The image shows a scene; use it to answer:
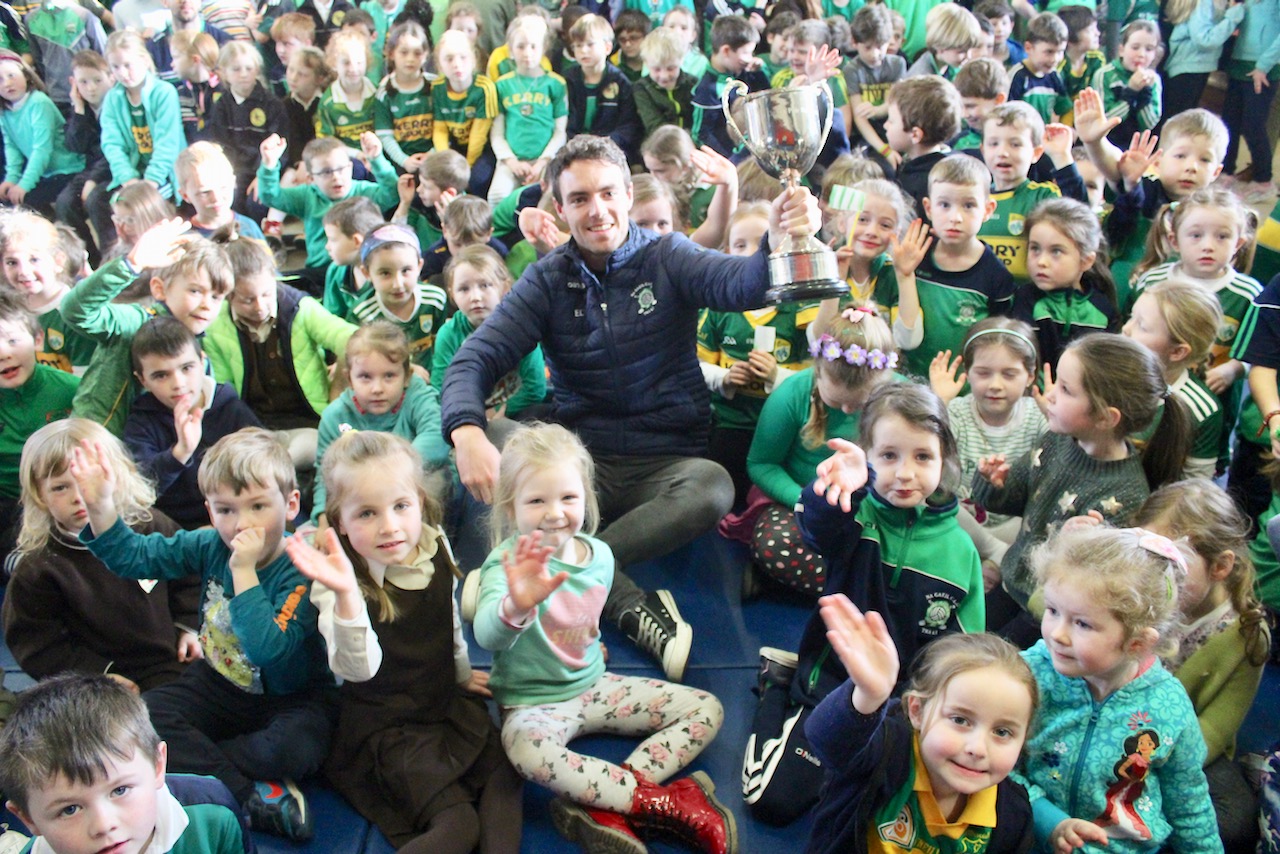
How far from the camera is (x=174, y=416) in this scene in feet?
11.3

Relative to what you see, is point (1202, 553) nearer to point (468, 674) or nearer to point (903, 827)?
point (903, 827)

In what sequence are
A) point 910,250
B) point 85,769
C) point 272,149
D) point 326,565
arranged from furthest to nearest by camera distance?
point 272,149 < point 910,250 < point 326,565 < point 85,769

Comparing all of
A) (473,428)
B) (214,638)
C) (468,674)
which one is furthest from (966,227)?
(214,638)

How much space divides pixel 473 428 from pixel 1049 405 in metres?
1.61

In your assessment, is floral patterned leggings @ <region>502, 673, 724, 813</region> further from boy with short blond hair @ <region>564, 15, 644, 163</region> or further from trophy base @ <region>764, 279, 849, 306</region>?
boy with short blond hair @ <region>564, 15, 644, 163</region>

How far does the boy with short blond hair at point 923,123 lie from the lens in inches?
184

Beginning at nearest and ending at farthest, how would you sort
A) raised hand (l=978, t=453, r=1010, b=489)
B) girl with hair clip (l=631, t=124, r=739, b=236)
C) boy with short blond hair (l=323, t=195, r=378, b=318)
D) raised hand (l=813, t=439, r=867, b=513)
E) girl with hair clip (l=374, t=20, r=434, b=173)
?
1. raised hand (l=813, t=439, r=867, b=513)
2. raised hand (l=978, t=453, r=1010, b=489)
3. boy with short blond hair (l=323, t=195, r=378, b=318)
4. girl with hair clip (l=631, t=124, r=739, b=236)
5. girl with hair clip (l=374, t=20, r=434, b=173)

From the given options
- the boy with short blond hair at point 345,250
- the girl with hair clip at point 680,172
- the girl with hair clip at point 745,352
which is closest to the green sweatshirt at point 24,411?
the boy with short blond hair at point 345,250

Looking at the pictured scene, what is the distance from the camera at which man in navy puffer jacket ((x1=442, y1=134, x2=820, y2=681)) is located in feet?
9.89

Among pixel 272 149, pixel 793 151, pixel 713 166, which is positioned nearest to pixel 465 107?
pixel 272 149

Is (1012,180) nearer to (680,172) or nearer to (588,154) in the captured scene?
(680,172)

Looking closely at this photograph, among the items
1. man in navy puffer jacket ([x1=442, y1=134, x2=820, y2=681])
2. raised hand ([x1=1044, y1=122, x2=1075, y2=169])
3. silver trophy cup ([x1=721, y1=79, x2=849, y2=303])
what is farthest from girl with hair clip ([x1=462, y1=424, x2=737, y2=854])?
raised hand ([x1=1044, y1=122, x2=1075, y2=169])

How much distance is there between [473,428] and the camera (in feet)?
9.46

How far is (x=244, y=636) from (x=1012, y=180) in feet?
11.8
